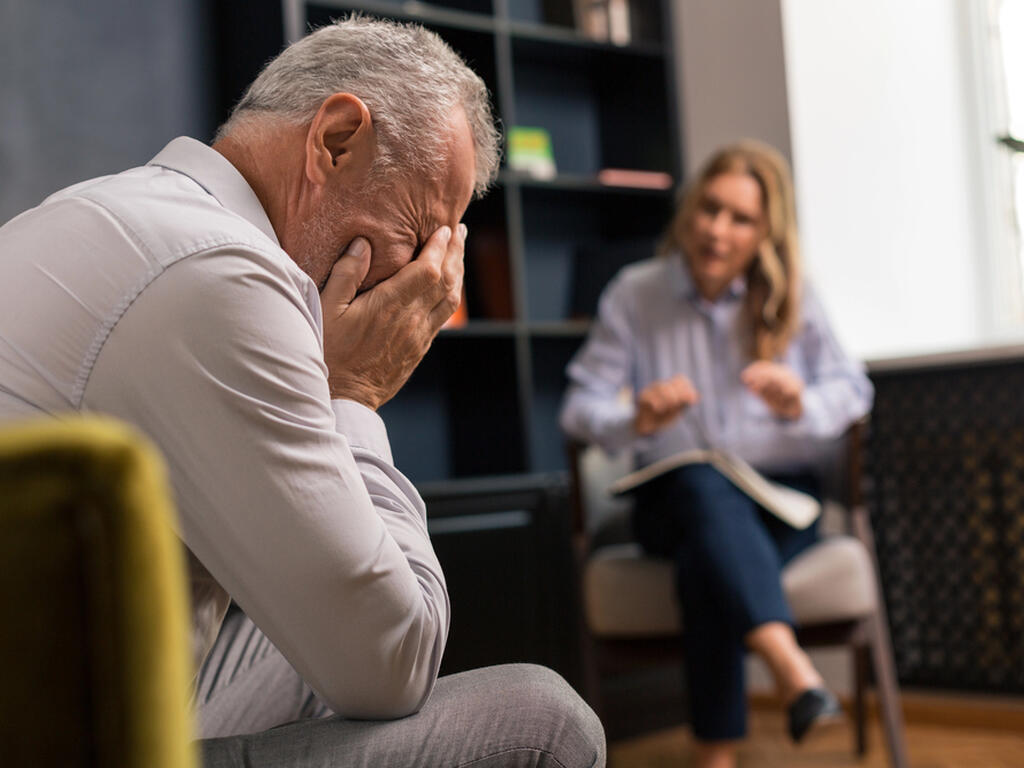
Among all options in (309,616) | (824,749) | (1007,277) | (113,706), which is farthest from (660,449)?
(113,706)

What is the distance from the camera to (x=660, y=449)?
254 centimetres

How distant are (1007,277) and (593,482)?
1.59 meters

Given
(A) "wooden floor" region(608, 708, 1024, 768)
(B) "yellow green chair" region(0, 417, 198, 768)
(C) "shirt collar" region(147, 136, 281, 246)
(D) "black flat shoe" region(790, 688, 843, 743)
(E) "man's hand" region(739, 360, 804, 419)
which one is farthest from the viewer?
(A) "wooden floor" region(608, 708, 1024, 768)

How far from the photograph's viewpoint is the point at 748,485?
2.24 meters

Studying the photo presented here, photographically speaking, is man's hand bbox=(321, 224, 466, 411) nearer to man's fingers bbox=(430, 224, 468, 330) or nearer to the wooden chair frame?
man's fingers bbox=(430, 224, 468, 330)

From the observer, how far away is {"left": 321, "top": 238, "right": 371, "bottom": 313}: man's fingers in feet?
3.24

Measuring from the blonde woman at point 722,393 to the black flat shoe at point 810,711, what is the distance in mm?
145

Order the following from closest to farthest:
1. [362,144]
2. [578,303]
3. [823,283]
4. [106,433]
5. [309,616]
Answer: [106,433]
[309,616]
[362,144]
[823,283]
[578,303]

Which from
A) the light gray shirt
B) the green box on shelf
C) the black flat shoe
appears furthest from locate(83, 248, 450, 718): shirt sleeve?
the green box on shelf

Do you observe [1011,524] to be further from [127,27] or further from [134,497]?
[134,497]

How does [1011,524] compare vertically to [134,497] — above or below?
below

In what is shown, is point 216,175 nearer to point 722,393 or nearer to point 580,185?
point 722,393

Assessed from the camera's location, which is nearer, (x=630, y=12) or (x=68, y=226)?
(x=68, y=226)

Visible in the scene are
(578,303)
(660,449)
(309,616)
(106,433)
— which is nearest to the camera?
(106,433)
